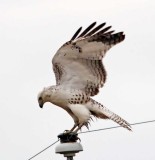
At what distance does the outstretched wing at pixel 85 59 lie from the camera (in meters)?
12.5

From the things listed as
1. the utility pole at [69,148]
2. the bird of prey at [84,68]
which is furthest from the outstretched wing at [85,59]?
the utility pole at [69,148]

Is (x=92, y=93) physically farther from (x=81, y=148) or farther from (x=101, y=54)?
(x=81, y=148)

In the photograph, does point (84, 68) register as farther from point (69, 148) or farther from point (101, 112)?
point (69, 148)

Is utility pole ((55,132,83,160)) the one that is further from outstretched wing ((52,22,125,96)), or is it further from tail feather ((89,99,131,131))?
outstretched wing ((52,22,125,96))

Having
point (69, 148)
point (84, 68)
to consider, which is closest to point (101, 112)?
point (84, 68)

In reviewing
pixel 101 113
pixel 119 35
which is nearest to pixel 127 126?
pixel 101 113

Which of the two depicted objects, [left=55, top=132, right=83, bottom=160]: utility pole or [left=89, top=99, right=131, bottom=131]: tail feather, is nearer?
[left=55, top=132, right=83, bottom=160]: utility pole

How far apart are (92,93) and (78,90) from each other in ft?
0.67

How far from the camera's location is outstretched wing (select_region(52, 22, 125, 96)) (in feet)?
40.9

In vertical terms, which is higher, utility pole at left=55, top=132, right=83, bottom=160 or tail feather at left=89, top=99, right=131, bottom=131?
tail feather at left=89, top=99, right=131, bottom=131

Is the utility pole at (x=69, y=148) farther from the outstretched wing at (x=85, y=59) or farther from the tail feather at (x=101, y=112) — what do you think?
the outstretched wing at (x=85, y=59)

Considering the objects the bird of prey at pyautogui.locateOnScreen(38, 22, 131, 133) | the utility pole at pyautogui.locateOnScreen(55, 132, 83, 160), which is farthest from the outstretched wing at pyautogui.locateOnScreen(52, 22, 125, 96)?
the utility pole at pyautogui.locateOnScreen(55, 132, 83, 160)

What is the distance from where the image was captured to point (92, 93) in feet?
40.8

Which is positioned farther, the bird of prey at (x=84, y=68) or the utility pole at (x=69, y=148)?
the bird of prey at (x=84, y=68)
